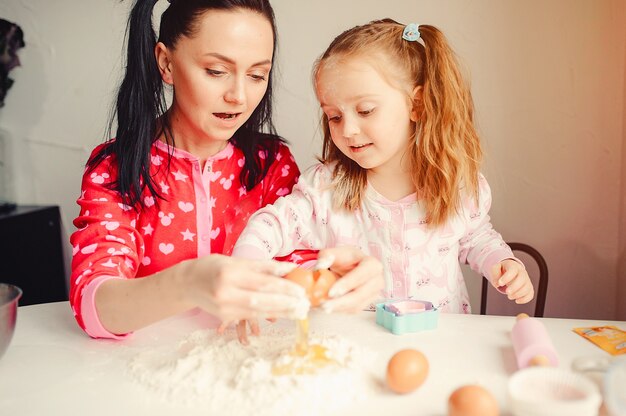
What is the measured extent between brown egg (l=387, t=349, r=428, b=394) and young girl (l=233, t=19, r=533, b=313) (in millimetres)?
539

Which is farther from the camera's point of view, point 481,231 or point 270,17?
point 481,231

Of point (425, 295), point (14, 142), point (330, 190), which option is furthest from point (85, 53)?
point (425, 295)

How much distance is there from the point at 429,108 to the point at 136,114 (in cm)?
73

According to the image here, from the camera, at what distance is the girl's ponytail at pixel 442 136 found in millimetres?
1482

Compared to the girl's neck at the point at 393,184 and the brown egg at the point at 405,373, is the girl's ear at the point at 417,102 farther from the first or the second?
the brown egg at the point at 405,373

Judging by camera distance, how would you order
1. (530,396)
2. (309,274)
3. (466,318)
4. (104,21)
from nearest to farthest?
(530,396)
(309,274)
(466,318)
(104,21)

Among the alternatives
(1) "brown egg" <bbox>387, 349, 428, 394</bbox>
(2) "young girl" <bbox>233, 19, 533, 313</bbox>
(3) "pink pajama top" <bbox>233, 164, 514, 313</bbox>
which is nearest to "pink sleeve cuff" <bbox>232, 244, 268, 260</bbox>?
(2) "young girl" <bbox>233, 19, 533, 313</bbox>

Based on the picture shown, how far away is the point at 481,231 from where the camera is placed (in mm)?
1611

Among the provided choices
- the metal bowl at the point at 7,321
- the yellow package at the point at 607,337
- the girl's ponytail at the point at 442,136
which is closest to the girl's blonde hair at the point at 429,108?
the girl's ponytail at the point at 442,136

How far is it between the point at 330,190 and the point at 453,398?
851mm

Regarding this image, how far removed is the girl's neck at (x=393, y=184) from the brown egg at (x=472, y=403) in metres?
0.81

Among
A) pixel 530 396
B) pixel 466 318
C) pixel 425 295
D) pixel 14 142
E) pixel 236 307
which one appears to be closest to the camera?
pixel 530 396

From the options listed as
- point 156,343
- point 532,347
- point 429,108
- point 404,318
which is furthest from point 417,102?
point 156,343

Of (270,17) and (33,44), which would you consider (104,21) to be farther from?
(270,17)
